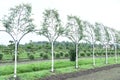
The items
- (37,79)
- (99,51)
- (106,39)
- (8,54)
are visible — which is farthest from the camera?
(99,51)

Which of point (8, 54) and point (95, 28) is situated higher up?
point (95, 28)

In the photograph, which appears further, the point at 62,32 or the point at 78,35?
the point at 78,35

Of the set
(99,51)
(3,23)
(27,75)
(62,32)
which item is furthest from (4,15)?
(99,51)

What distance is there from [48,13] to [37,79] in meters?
8.31

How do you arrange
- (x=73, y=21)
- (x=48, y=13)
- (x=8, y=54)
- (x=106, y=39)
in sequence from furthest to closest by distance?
(x=8, y=54) < (x=106, y=39) < (x=73, y=21) < (x=48, y=13)

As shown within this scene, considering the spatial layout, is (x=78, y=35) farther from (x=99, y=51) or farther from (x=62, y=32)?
(x=99, y=51)

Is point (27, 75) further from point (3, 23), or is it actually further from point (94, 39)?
point (94, 39)

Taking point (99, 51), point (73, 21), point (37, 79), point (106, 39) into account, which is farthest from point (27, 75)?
point (99, 51)

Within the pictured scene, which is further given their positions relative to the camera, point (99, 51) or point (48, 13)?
point (99, 51)

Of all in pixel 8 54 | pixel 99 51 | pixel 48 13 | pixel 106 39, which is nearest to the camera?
Answer: pixel 48 13

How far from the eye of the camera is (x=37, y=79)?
20.3m

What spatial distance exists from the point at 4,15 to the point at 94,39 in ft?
60.5

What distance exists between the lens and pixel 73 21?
3122cm

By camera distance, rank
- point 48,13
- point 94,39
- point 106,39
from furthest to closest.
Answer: point 106,39
point 94,39
point 48,13
